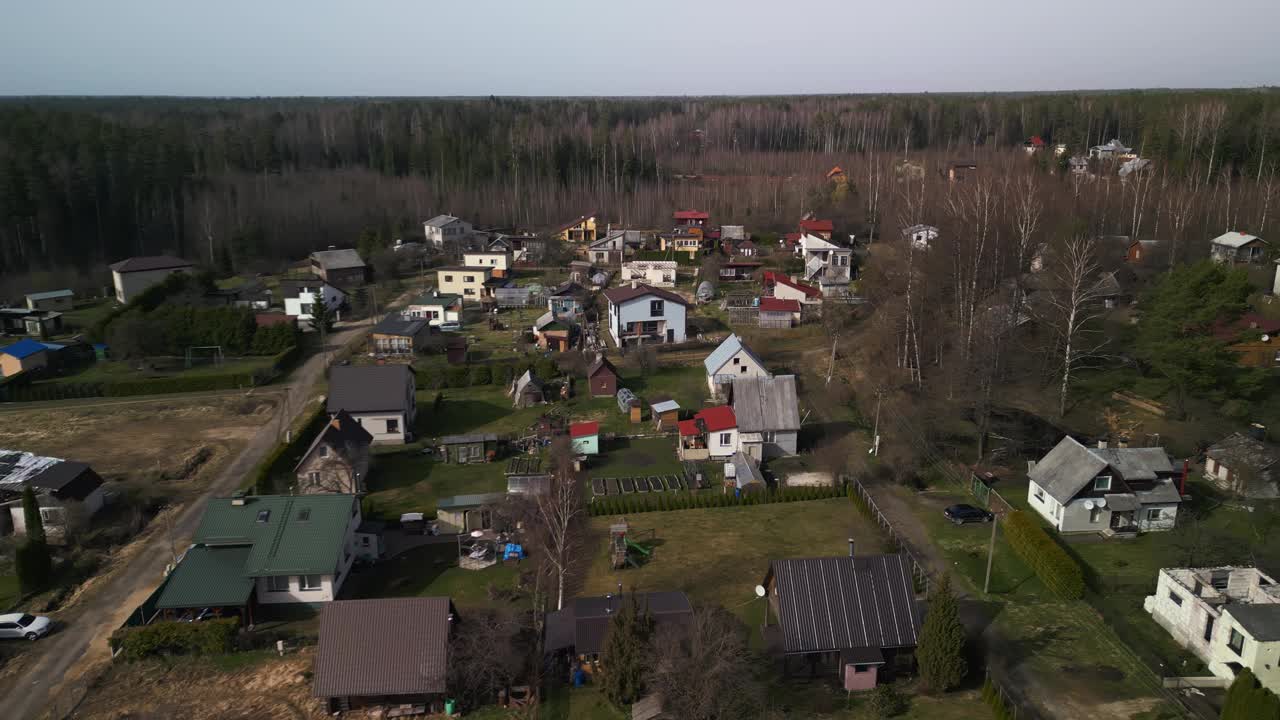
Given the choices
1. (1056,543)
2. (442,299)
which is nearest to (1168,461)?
(1056,543)

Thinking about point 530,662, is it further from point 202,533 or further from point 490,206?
point 490,206

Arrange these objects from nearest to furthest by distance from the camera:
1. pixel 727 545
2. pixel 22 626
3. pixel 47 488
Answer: pixel 22 626 → pixel 727 545 → pixel 47 488

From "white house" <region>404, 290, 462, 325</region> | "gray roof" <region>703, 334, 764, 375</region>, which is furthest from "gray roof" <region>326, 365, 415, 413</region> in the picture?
"white house" <region>404, 290, 462, 325</region>

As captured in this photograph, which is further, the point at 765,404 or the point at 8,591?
the point at 765,404

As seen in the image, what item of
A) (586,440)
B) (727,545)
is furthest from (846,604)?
(586,440)

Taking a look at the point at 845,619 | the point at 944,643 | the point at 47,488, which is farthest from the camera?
the point at 47,488

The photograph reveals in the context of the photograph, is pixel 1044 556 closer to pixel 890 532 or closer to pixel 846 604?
pixel 890 532

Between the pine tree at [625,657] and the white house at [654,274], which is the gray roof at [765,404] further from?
the white house at [654,274]
